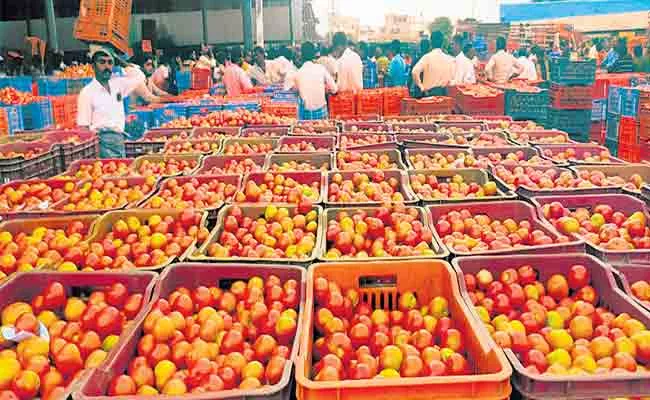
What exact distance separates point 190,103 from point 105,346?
282 inches

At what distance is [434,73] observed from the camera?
10.4 meters

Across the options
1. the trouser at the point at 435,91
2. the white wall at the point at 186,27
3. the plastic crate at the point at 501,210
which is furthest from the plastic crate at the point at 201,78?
the white wall at the point at 186,27

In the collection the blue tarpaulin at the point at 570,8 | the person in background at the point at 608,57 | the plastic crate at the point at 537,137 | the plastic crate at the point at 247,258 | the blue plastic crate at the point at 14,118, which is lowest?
the plastic crate at the point at 247,258

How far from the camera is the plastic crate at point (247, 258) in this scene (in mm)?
2990

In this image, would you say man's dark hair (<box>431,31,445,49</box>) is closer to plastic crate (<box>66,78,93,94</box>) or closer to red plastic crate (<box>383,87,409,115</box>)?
red plastic crate (<box>383,87,409,115</box>)

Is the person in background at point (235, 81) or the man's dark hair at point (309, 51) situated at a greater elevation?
the man's dark hair at point (309, 51)

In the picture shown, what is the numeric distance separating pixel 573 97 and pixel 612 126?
31.7 inches

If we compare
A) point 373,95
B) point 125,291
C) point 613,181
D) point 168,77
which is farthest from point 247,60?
point 125,291

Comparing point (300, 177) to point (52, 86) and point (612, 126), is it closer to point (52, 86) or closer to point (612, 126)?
point (612, 126)

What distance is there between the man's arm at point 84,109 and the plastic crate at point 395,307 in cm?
475

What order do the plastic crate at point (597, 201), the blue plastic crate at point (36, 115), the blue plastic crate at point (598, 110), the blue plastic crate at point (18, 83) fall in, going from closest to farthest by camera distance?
1. the plastic crate at point (597, 201)
2. the blue plastic crate at point (36, 115)
3. the blue plastic crate at point (598, 110)
4. the blue plastic crate at point (18, 83)

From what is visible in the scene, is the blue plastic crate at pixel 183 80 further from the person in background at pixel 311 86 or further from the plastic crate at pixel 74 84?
the person in background at pixel 311 86

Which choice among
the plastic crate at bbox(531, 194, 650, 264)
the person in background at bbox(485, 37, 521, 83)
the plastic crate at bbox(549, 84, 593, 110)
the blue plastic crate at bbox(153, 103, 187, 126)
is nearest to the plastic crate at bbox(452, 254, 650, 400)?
the plastic crate at bbox(531, 194, 650, 264)

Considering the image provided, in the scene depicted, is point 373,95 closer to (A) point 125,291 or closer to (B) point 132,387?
(A) point 125,291
